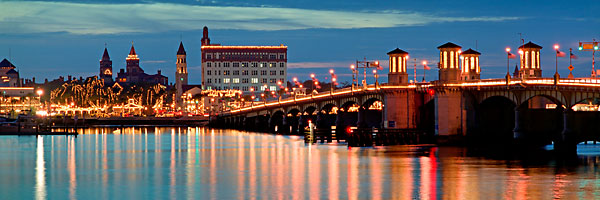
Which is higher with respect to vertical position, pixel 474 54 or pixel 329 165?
pixel 474 54

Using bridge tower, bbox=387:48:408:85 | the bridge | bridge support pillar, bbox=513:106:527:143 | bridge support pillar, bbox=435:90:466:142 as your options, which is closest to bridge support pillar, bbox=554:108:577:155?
the bridge

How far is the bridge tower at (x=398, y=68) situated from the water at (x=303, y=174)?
18.0 metres

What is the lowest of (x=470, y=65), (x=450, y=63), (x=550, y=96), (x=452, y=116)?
(x=452, y=116)

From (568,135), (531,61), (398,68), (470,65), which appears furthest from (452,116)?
(568,135)

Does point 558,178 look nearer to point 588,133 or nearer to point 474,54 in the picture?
point 588,133

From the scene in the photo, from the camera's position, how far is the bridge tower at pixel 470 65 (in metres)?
120

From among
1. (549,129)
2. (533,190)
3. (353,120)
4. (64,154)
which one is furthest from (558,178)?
(353,120)

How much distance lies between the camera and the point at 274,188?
6412cm

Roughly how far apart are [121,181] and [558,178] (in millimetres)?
28865

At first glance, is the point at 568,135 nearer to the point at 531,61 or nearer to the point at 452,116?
the point at 531,61

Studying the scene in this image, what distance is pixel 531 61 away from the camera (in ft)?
354

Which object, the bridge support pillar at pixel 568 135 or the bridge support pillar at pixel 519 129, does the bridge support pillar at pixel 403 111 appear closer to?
the bridge support pillar at pixel 519 129

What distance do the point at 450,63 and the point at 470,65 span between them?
11038 millimetres

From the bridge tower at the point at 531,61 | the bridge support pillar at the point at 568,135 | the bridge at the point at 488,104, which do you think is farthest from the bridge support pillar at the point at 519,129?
the bridge tower at the point at 531,61
